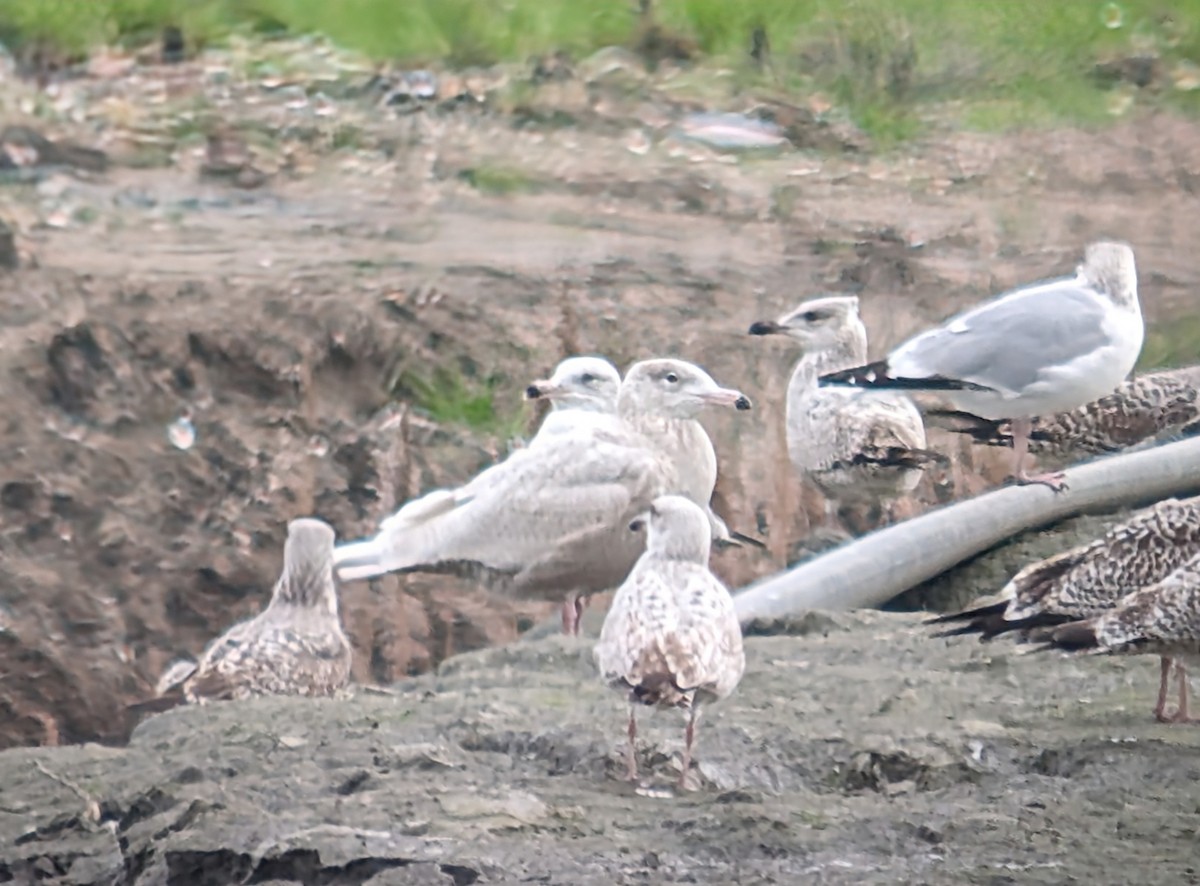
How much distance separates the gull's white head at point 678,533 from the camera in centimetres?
236

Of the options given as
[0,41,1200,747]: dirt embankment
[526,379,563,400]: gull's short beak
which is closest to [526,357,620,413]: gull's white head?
[526,379,563,400]: gull's short beak

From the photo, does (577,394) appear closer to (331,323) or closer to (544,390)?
(544,390)

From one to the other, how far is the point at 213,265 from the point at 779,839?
1.64 meters

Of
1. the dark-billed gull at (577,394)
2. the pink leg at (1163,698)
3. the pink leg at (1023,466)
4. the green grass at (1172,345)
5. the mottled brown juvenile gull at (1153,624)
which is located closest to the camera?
the mottled brown juvenile gull at (1153,624)

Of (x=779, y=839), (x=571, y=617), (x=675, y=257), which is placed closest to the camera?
(x=779, y=839)

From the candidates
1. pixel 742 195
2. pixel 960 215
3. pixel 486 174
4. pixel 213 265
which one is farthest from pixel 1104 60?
pixel 213 265

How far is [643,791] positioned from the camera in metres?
2.28

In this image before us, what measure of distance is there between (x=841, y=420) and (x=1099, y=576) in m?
0.60

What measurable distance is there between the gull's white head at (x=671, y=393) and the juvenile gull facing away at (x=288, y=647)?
24.0 inches

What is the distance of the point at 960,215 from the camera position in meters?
3.38

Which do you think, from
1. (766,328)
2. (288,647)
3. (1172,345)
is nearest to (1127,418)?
(1172,345)

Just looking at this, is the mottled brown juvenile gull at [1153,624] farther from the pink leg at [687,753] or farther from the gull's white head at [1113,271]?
the gull's white head at [1113,271]

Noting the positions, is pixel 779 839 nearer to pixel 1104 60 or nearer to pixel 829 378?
pixel 829 378

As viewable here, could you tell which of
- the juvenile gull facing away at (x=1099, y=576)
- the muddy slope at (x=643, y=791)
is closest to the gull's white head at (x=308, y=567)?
the muddy slope at (x=643, y=791)
